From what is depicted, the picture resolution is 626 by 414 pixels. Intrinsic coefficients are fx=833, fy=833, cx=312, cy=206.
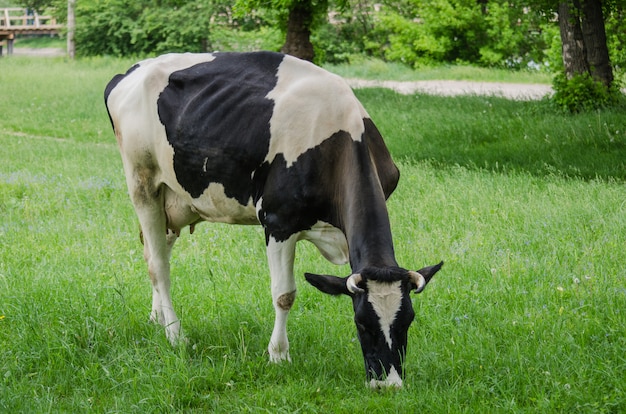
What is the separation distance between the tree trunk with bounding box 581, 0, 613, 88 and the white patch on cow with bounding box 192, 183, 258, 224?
11.2 m

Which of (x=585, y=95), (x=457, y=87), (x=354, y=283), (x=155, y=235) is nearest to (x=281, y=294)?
(x=354, y=283)

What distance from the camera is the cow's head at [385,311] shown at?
454 centimetres

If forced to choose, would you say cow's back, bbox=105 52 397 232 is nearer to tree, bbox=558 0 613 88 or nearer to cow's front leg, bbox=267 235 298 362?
cow's front leg, bbox=267 235 298 362

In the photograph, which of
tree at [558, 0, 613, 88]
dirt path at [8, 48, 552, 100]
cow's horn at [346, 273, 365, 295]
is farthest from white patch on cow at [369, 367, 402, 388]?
dirt path at [8, 48, 552, 100]

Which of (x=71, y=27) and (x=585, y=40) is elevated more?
(x=585, y=40)

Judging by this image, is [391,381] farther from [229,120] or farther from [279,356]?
[229,120]

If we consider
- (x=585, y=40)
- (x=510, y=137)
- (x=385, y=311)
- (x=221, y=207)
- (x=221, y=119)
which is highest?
(x=221, y=119)

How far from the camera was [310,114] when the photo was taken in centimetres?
539

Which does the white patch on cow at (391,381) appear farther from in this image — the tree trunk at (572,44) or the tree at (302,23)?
the tree at (302,23)

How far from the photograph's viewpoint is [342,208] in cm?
510

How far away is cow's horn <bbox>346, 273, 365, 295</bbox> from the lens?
14.8 ft

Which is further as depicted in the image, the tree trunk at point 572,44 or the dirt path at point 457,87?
the dirt path at point 457,87

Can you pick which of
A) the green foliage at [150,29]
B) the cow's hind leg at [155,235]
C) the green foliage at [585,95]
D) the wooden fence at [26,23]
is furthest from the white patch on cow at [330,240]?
the wooden fence at [26,23]

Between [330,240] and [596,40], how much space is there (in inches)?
463
